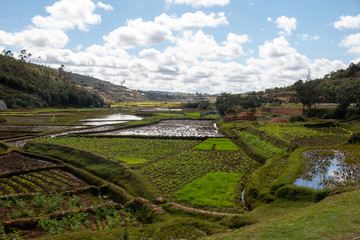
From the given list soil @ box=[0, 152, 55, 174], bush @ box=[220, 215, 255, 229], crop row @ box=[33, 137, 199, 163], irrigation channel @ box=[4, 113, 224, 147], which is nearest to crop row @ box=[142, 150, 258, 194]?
crop row @ box=[33, 137, 199, 163]

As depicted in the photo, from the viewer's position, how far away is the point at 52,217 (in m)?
11.6

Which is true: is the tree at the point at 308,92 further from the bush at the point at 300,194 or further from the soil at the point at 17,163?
the soil at the point at 17,163

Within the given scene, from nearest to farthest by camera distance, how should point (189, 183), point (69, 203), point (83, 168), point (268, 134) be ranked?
point (69, 203) → point (189, 183) → point (83, 168) → point (268, 134)

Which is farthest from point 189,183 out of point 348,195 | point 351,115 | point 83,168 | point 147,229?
point 351,115

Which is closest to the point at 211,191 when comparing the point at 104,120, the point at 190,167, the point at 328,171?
the point at 190,167

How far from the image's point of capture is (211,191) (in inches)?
580

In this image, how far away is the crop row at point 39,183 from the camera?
15.9 metres

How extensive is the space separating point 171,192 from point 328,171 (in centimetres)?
1101

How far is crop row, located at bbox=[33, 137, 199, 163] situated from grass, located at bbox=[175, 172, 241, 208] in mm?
7322

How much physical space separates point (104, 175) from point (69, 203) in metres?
5.14

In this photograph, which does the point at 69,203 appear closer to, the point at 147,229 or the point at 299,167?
the point at 147,229

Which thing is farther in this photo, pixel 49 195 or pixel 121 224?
pixel 49 195


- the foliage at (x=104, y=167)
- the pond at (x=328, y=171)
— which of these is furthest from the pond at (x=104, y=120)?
the pond at (x=328, y=171)

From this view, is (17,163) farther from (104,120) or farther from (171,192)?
(104,120)
